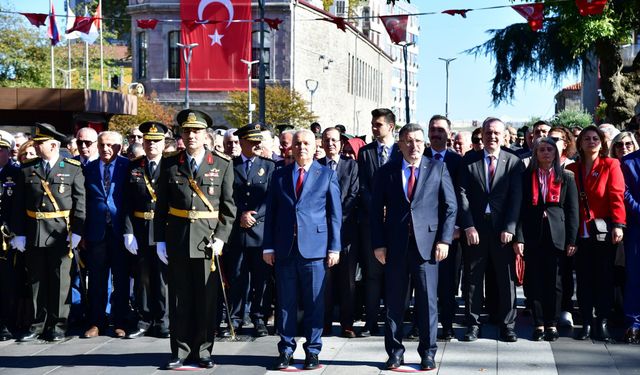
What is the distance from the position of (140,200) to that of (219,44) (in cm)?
4504

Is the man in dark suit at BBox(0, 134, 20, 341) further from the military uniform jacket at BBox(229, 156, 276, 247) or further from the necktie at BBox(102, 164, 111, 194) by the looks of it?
the military uniform jacket at BBox(229, 156, 276, 247)

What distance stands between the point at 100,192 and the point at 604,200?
521cm

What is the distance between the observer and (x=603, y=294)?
33.6ft

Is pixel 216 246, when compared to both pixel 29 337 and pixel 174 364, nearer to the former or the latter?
pixel 174 364

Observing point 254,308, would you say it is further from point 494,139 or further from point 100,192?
point 494,139

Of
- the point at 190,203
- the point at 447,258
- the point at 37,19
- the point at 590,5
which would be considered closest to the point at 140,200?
the point at 190,203

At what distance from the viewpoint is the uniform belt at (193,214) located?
28.7 ft

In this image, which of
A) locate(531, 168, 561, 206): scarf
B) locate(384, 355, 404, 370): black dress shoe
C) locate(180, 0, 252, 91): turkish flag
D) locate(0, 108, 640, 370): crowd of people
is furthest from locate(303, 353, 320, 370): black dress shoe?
locate(180, 0, 252, 91): turkish flag

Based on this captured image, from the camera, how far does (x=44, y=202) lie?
10.3 meters

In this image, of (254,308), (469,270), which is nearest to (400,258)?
(469,270)

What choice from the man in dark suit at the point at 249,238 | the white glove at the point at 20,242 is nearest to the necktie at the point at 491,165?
the man in dark suit at the point at 249,238

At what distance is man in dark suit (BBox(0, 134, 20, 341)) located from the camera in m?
10.6

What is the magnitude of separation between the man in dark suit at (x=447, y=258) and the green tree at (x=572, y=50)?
10.9m

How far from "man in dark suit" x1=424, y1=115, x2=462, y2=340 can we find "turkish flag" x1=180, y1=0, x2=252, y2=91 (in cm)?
4415
